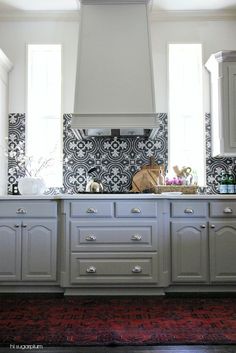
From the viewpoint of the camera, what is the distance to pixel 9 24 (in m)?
4.07

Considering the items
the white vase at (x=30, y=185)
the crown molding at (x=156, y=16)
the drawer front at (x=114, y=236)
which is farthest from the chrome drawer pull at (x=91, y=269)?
the crown molding at (x=156, y=16)

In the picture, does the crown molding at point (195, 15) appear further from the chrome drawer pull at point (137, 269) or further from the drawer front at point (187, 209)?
the chrome drawer pull at point (137, 269)

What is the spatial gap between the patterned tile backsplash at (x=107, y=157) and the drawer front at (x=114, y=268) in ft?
3.04

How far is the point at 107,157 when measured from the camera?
13.0ft

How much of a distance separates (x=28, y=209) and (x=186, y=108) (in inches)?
77.7

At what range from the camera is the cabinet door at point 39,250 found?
10.6 ft

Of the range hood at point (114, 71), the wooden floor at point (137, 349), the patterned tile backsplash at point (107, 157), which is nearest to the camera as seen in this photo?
the wooden floor at point (137, 349)

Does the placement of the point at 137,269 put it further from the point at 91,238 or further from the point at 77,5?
the point at 77,5

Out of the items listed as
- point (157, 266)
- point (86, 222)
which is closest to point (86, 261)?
point (86, 222)

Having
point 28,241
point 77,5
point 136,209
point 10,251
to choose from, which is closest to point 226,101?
point 136,209

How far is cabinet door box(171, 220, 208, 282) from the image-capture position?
3217 mm

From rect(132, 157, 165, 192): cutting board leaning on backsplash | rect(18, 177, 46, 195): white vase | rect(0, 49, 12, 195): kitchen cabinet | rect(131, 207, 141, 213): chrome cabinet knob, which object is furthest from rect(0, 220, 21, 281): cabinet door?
rect(132, 157, 165, 192): cutting board leaning on backsplash

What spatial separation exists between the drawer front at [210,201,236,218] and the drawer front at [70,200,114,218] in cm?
88

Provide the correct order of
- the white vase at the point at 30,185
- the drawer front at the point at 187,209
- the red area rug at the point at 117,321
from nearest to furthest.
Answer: the red area rug at the point at 117,321, the drawer front at the point at 187,209, the white vase at the point at 30,185
